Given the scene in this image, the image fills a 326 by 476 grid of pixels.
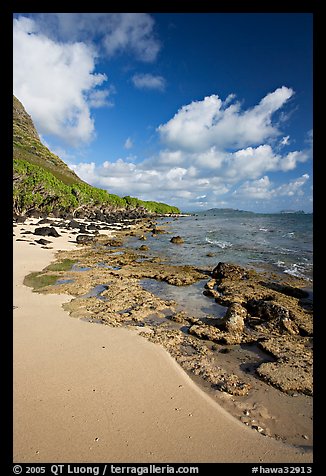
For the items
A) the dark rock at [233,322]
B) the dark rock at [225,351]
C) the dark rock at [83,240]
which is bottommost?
the dark rock at [225,351]

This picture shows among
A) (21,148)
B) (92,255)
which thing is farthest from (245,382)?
(21,148)

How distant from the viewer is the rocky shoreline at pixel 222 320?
20.2 feet

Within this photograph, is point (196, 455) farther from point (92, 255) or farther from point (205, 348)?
point (92, 255)

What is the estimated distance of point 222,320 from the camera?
32.0 ft

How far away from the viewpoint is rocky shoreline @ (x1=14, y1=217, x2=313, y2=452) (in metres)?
6.15

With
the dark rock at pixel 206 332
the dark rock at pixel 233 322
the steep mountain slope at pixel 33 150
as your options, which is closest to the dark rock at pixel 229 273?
the dark rock at pixel 233 322

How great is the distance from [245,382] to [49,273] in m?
14.5

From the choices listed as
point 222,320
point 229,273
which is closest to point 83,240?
point 229,273

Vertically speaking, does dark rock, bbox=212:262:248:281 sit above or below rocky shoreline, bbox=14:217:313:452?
above

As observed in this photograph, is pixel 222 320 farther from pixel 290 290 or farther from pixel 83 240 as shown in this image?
pixel 83 240

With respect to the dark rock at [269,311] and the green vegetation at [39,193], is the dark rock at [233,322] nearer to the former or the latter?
the dark rock at [269,311]
